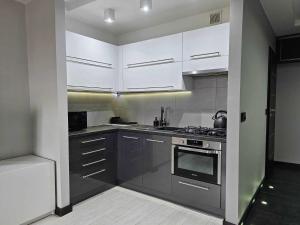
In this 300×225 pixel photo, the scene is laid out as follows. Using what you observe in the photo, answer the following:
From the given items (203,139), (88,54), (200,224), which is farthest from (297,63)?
(88,54)

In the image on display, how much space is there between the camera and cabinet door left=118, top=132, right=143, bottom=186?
9.52ft

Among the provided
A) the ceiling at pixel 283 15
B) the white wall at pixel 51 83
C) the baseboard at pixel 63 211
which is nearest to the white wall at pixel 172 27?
the ceiling at pixel 283 15

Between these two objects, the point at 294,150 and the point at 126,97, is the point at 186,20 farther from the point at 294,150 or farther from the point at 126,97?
the point at 294,150

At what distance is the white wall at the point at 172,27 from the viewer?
2859mm

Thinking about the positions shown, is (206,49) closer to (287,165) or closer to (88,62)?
(88,62)

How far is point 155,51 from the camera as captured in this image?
301 centimetres

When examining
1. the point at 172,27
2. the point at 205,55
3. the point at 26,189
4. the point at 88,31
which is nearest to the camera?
the point at 26,189

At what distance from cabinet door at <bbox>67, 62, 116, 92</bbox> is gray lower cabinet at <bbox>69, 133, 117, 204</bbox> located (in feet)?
2.49

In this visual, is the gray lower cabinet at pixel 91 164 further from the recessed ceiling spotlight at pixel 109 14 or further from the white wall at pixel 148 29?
the white wall at pixel 148 29

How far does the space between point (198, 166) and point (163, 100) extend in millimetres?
1331

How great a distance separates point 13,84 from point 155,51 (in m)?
1.91

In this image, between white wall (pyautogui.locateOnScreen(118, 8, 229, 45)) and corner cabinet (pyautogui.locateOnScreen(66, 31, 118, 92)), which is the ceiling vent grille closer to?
white wall (pyautogui.locateOnScreen(118, 8, 229, 45))

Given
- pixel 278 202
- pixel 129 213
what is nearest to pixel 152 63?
pixel 129 213

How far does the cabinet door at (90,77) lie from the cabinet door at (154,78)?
0.87 ft
